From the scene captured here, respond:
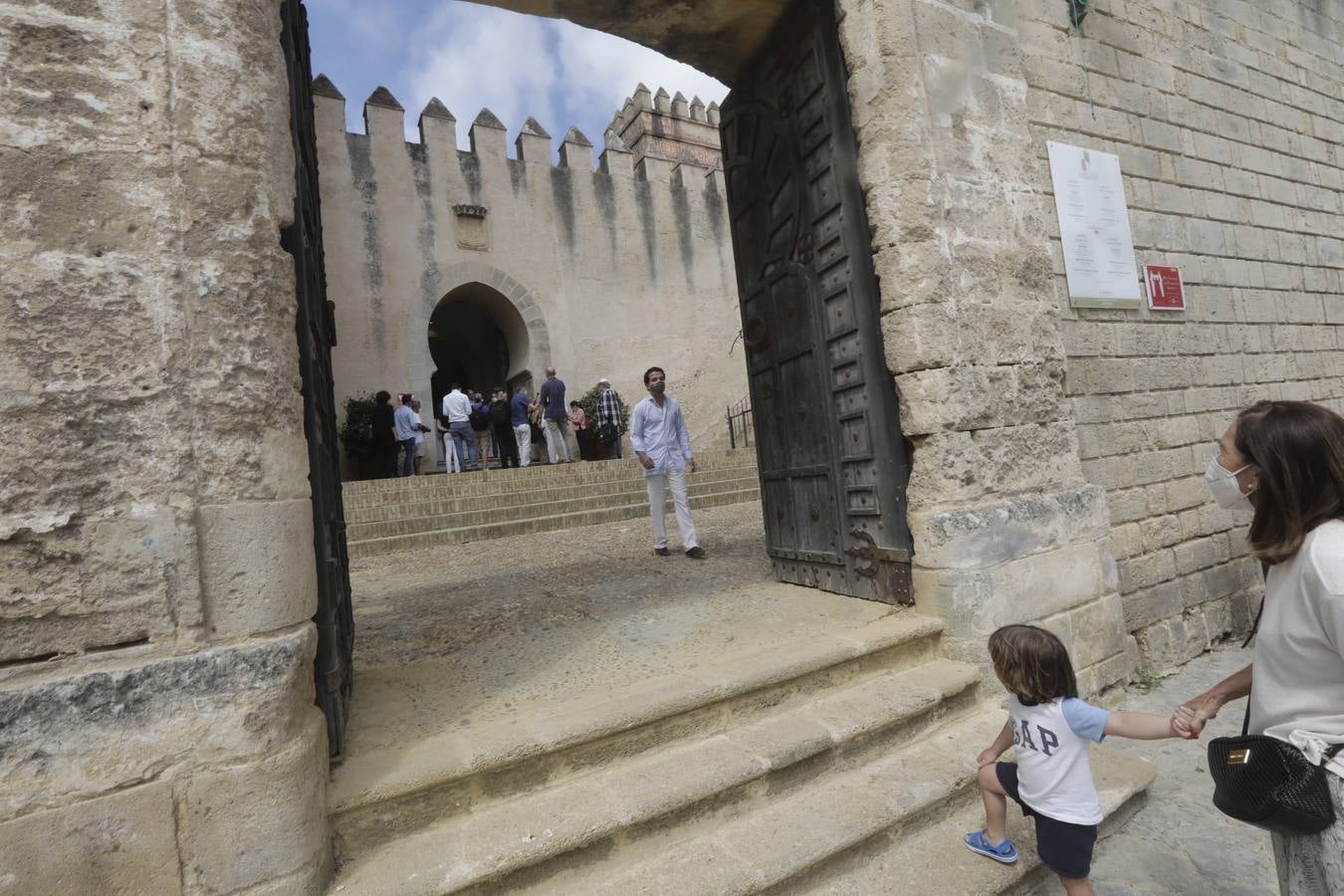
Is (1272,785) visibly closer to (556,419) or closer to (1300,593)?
(1300,593)

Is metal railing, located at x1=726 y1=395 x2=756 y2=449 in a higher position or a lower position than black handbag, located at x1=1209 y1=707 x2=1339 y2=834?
higher

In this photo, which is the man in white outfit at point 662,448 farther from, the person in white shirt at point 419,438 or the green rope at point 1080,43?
the person in white shirt at point 419,438

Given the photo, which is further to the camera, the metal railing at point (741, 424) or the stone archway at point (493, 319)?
the metal railing at point (741, 424)

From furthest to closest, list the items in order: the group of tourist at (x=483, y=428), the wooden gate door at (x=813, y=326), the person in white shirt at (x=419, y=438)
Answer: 1. the person in white shirt at (x=419, y=438)
2. the group of tourist at (x=483, y=428)
3. the wooden gate door at (x=813, y=326)

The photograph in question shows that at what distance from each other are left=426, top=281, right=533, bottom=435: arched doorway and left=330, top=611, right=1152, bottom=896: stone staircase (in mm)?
→ 12486

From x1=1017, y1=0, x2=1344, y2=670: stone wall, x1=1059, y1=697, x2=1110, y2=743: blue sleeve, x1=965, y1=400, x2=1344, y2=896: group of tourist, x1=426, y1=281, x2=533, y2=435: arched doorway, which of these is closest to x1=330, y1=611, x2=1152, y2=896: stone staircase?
x1=1059, y1=697, x2=1110, y2=743: blue sleeve

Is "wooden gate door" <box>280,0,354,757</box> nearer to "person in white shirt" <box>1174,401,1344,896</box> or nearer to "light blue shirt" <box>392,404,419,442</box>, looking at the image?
"person in white shirt" <box>1174,401,1344,896</box>

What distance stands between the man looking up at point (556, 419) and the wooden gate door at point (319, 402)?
8.73 meters

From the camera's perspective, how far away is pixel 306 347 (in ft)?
7.13

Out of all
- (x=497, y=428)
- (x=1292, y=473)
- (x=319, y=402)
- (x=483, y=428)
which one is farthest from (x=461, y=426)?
(x=1292, y=473)

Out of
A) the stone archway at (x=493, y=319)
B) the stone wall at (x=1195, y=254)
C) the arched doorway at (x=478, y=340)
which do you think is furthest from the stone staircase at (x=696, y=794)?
the arched doorway at (x=478, y=340)

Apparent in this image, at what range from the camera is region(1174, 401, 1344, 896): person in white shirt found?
1310mm

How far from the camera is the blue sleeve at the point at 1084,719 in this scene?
1.81 m

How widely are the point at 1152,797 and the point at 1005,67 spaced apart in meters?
3.58
